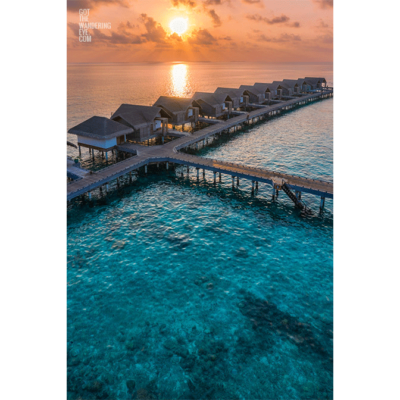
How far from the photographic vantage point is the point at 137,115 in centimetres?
5519

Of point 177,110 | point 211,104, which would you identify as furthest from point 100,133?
point 211,104

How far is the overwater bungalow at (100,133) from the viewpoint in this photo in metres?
47.8

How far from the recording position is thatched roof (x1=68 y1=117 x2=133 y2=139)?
1876 inches

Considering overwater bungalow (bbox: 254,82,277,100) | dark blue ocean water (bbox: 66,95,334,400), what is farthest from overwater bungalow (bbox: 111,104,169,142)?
overwater bungalow (bbox: 254,82,277,100)

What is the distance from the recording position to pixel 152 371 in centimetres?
1894

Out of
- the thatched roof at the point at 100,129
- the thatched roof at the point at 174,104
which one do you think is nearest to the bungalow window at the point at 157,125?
the thatched roof at the point at 174,104

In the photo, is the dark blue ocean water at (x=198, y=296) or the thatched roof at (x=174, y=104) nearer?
the dark blue ocean water at (x=198, y=296)

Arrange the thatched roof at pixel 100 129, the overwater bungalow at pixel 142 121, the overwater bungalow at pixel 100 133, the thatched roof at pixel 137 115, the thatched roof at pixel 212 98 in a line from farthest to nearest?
the thatched roof at pixel 212 98
the overwater bungalow at pixel 142 121
the thatched roof at pixel 137 115
the overwater bungalow at pixel 100 133
the thatched roof at pixel 100 129

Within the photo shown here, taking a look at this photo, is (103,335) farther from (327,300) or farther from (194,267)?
(327,300)

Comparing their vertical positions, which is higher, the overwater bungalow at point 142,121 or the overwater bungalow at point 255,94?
the overwater bungalow at point 255,94

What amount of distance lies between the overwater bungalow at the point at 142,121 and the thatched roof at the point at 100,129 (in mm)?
2918

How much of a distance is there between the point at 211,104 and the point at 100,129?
3441cm

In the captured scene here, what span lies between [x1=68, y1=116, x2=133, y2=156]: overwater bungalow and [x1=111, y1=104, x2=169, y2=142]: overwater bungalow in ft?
8.28

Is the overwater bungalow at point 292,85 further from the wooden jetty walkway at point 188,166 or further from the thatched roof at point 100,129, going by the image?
the thatched roof at point 100,129
